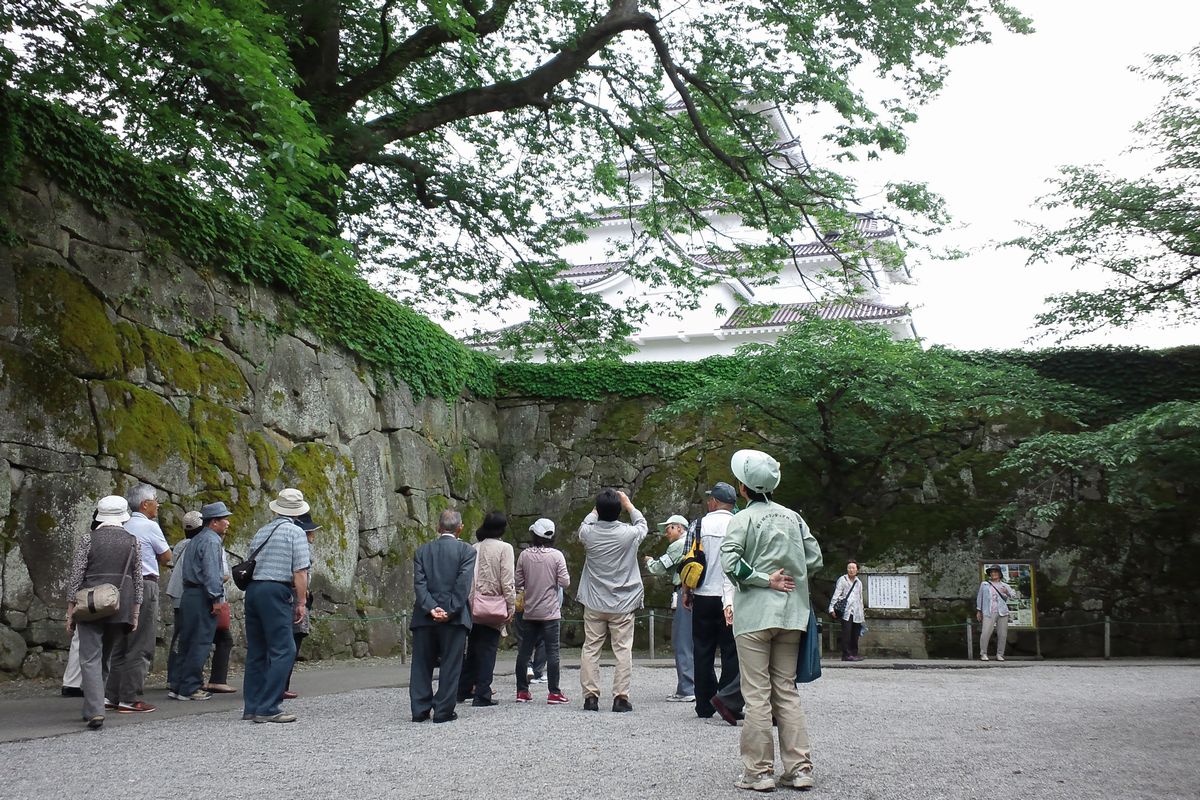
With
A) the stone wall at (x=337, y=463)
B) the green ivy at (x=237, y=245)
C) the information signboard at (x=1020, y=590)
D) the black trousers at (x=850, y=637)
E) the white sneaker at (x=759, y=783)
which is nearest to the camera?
the white sneaker at (x=759, y=783)

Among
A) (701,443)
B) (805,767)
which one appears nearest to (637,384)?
(701,443)

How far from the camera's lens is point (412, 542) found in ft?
48.8

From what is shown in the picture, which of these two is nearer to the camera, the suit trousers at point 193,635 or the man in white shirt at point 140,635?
the man in white shirt at point 140,635

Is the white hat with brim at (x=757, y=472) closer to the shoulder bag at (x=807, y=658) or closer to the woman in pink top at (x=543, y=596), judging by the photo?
the shoulder bag at (x=807, y=658)

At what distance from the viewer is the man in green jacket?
479 cm

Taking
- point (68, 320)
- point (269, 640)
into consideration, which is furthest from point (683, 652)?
point (68, 320)

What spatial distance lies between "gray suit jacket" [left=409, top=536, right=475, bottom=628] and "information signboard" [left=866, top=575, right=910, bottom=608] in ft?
30.7

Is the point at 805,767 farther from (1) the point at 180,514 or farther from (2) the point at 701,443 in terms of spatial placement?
(2) the point at 701,443

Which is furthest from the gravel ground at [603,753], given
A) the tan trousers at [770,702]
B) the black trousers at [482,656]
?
the black trousers at [482,656]

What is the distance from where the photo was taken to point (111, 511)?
6742 millimetres

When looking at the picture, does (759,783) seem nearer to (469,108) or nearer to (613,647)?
(613,647)

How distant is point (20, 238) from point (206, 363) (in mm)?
2504

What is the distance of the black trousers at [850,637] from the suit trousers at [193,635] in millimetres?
9171

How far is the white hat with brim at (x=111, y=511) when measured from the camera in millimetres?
6725
